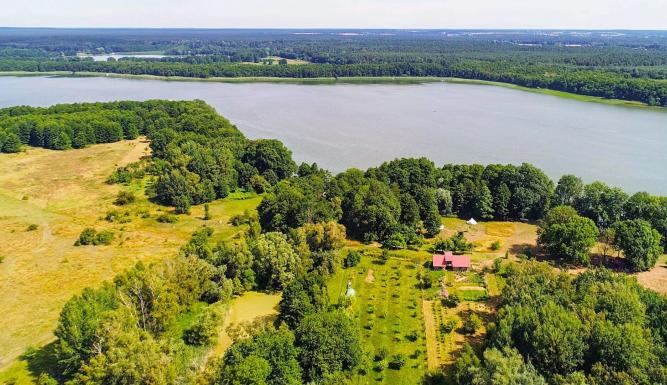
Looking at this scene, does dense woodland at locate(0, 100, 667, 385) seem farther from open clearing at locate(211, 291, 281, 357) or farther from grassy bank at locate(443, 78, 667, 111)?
grassy bank at locate(443, 78, 667, 111)

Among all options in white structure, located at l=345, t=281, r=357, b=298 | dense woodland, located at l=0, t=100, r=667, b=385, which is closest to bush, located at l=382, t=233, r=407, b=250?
dense woodland, located at l=0, t=100, r=667, b=385

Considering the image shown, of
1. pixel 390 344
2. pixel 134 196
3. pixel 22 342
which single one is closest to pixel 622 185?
pixel 390 344

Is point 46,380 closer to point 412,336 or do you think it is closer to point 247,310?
point 247,310

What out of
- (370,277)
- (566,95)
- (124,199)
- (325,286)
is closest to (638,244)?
(370,277)

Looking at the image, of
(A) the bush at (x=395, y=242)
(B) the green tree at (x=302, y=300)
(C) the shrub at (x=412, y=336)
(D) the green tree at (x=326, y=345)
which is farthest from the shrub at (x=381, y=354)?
(A) the bush at (x=395, y=242)

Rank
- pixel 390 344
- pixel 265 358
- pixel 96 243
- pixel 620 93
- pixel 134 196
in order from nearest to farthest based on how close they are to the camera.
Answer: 1. pixel 265 358
2. pixel 390 344
3. pixel 96 243
4. pixel 134 196
5. pixel 620 93

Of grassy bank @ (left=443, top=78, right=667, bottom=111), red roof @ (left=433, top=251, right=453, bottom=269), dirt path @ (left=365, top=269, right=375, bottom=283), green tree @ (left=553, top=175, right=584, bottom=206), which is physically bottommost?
dirt path @ (left=365, top=269, right=375, bottom=283)

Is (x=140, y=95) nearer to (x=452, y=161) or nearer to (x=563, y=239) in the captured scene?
(x=452, y=161)
